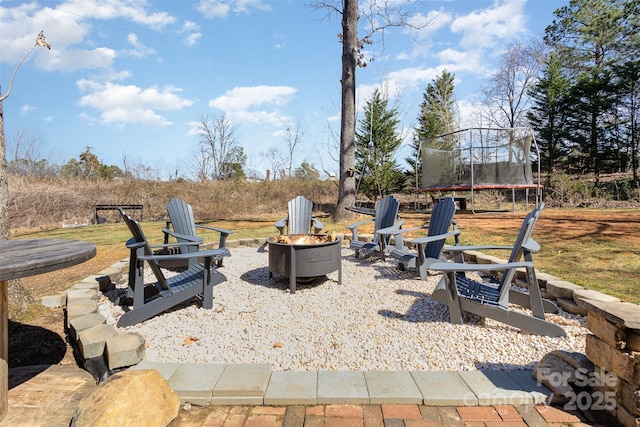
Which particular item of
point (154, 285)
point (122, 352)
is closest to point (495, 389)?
point (122, 352)

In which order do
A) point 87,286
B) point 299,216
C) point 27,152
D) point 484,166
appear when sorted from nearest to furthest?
point 87,286 < point 299,216 < point 484,166 < point 27,152

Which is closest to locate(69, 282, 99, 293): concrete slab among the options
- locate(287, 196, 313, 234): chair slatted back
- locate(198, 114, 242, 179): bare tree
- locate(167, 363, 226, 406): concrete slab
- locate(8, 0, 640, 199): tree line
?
locate(167, 363, 226, 406): concrete slab

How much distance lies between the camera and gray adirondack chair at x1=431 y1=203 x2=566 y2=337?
7.29ft

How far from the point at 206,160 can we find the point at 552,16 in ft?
74.4

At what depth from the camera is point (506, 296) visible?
2.37 m

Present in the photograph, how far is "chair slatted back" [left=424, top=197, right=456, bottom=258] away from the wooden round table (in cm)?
331

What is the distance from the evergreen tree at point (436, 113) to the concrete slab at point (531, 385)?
16.0m

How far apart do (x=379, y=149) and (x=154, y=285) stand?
1468 cm

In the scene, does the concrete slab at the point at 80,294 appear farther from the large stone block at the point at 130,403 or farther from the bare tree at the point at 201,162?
the bare tree at the point at 201,162

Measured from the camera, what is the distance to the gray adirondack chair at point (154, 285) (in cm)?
254

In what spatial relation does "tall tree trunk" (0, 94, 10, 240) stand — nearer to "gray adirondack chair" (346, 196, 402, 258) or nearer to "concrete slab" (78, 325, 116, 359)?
"concrete slab" (78, 325, 116, 359)

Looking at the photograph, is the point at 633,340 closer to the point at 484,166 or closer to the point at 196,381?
the point at 196,381

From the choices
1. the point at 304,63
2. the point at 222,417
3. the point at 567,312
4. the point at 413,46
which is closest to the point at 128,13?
the point at 304,63

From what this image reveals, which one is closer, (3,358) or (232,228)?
(3,358)
